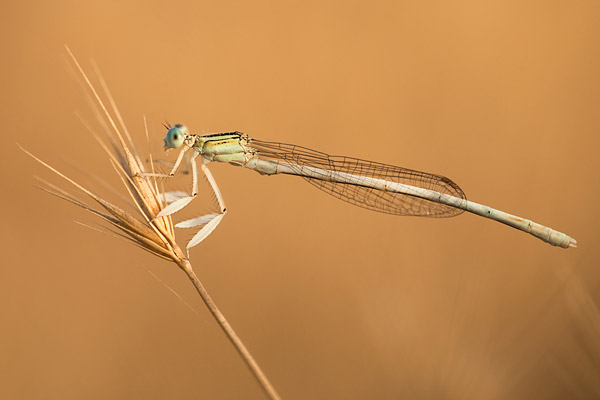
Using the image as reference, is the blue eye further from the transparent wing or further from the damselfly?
the transparent wing

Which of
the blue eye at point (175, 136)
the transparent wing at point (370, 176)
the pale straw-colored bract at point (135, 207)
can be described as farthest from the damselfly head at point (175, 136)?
the pale straw-colored bract at point (135, 207)

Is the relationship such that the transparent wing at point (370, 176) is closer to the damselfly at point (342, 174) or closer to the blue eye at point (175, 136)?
the damselfly at point (342, 174)

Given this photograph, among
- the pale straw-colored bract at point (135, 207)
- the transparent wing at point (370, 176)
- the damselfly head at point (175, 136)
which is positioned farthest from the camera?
the transparent wing at point (370, 176)

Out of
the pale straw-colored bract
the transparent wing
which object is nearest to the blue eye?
the transparent wing

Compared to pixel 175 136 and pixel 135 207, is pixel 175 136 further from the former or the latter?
pixel 135 207

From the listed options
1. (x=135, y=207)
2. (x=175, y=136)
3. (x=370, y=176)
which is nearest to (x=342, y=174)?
(x=370, y=176)
